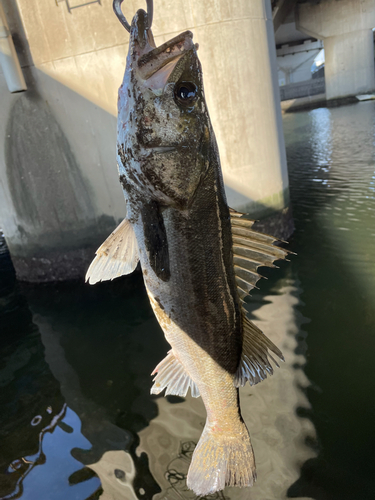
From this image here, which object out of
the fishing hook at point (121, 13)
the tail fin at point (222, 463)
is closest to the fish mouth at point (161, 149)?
the fishing hook at point (121, 13)

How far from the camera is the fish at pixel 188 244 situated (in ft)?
5.79

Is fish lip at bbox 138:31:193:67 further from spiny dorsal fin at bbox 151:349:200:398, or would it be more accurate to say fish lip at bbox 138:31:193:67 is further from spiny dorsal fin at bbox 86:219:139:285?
spiny dorsal fin at bbox 151:349:200:398

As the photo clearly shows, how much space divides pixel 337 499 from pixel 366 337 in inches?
79.8

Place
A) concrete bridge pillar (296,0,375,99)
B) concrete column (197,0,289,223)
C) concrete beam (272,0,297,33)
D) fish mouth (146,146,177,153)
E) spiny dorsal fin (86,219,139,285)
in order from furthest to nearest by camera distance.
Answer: concrete bridge pillar (296,0,375,99) < concrete beam (272,0,297,33) < concrete column (197,0,289,223) < spiny dorsal fin (86,219,139,285) < fish mouth (146,146,177,153)

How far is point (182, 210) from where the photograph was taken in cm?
184

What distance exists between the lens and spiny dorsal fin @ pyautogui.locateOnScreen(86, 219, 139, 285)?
6.57 feet

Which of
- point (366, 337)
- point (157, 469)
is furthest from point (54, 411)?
point (366, 337)

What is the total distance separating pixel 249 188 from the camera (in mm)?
6105

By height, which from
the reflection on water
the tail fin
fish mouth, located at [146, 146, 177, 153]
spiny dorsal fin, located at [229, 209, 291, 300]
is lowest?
the reflection on water

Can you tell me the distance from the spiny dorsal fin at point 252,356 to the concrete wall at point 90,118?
4.15 metres

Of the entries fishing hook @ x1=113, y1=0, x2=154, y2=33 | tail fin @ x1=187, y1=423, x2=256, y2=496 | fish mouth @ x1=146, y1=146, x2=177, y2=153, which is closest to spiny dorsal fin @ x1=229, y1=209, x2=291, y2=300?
fish mouth @ x1=146, y1=146, x2=177, y2=153

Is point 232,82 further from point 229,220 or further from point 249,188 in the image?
point 229,220

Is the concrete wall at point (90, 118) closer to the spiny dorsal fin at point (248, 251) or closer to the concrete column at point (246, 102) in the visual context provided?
the concrete column at point (246, 102)

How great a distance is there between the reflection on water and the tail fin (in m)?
0.78
